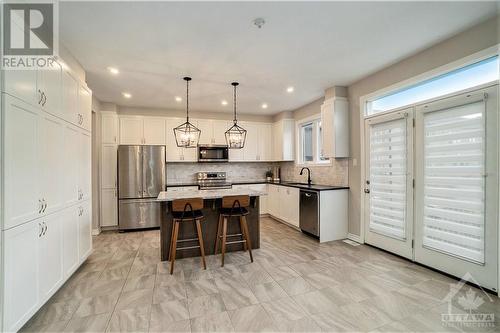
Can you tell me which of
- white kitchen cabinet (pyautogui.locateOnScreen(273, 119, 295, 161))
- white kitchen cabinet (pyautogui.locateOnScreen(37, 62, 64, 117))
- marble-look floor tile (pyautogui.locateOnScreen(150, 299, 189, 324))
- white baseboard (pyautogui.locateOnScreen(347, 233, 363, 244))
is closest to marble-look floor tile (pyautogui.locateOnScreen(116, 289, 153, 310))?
marble-look floor tile (pyautogui.locateOnScreen(150, 299, 189, 324))

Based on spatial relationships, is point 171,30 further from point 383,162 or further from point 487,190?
point 487,190

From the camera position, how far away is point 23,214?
1826 millimetres

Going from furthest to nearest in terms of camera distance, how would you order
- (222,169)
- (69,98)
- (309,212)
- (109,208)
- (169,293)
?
(222,169), (109,208), (309,212), (69,98), (169,293)

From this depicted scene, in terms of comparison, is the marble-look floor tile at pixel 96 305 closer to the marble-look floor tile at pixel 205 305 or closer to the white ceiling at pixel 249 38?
the marble-look floor tile at pixel 205 305

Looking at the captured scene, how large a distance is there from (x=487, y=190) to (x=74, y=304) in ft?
14.1

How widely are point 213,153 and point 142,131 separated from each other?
169 cm

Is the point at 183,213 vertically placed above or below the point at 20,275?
above

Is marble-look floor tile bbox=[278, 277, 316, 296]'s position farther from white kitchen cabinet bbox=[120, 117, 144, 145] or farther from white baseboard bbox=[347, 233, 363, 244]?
white kitchen cabinet bbox=[120, 117, 144, 145]

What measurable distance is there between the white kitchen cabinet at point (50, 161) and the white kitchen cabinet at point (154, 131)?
2.79 m

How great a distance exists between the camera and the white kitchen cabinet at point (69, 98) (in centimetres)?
250

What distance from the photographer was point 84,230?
9.98 feet

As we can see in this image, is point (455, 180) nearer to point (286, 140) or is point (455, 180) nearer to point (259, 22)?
point (259, 22)

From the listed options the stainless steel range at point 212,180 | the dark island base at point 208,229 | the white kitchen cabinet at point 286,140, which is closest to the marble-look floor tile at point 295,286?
the dark island base at point 208,229

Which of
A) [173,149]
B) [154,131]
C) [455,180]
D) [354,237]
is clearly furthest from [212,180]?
[455,180]
